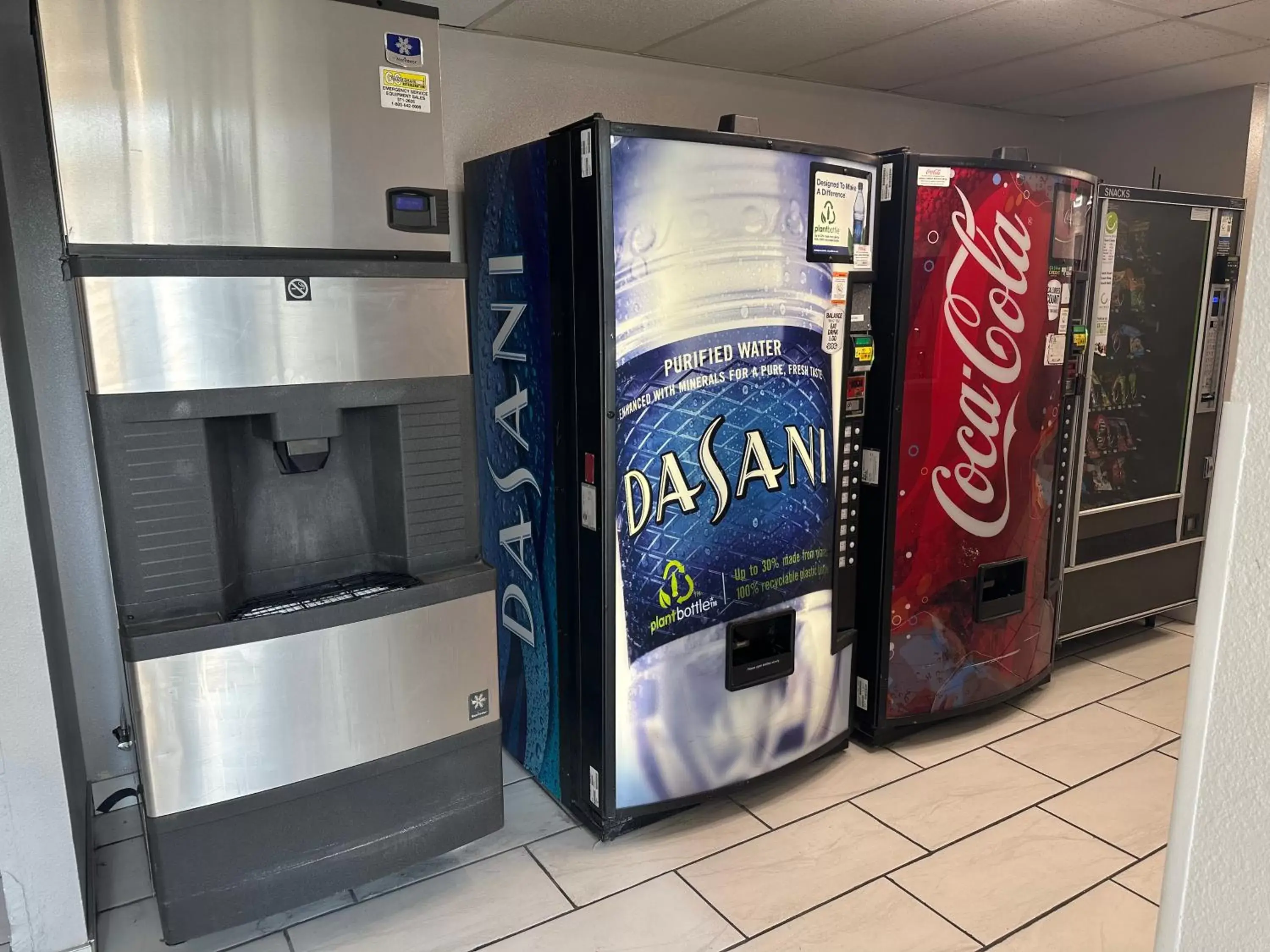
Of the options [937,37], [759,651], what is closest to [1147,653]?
[759,651]

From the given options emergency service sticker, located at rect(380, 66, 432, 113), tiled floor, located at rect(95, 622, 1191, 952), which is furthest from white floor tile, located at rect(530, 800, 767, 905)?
emergency service sticker, located at rect(380, 66, 432, 113)

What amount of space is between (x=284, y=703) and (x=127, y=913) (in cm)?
76

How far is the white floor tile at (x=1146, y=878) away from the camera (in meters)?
2.06

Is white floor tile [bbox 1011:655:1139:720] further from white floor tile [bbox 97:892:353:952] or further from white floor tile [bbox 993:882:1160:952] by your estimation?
white floor tile [bbox 97:892:353:952]

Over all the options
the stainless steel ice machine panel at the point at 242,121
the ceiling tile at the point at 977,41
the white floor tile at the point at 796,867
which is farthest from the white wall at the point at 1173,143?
the stainless steel ice machine panel at the point at 242,121

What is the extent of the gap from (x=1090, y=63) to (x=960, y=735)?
230 centimetres

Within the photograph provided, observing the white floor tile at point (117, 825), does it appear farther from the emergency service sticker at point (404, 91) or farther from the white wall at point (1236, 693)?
the white wall at point (1236, 693)

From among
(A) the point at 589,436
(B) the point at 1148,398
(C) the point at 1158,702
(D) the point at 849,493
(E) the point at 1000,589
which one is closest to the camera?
(A) the point at 589,436

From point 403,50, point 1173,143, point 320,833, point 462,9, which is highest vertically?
point 462,9

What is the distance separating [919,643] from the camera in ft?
8.84

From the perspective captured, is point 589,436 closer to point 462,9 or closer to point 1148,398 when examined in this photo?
point 462,9

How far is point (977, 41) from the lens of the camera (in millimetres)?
2729

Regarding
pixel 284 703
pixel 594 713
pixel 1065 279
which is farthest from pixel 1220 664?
pixel 1065 279

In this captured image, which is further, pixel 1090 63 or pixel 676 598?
pixel 1090 63
